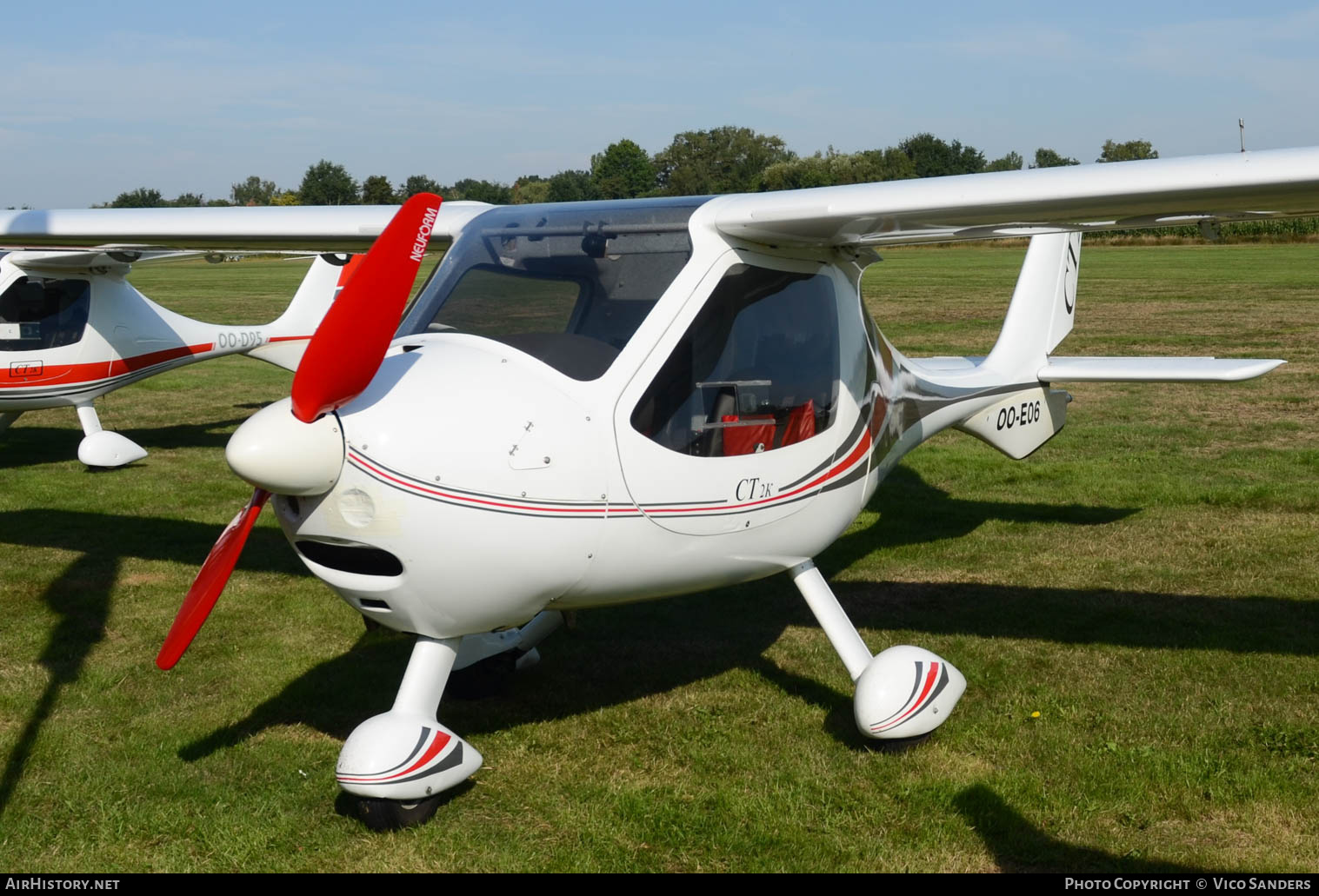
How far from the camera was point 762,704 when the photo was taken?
516 centimetres

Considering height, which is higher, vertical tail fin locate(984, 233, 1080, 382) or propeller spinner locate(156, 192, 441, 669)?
propeller spinner locate(156, 192, 441, 669)

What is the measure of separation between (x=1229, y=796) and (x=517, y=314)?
312cm

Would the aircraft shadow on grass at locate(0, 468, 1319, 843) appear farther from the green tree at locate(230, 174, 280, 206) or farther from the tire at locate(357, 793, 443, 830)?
the green tree at locate(230, 174, 280, 206)

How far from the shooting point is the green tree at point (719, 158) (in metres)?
85.6

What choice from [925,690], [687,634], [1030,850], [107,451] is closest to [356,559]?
[925,690]

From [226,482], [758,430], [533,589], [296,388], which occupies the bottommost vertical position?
[226,482]

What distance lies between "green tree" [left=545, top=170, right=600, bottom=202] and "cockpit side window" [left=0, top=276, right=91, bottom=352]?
4038 cm

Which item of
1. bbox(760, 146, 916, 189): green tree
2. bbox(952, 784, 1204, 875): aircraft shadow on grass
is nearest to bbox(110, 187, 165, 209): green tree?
bbox(760, 146, 916, 189): green tree

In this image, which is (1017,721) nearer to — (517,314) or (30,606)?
(517,314)

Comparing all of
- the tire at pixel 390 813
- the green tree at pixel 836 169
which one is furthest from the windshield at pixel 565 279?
the green tree at pixel 836 169

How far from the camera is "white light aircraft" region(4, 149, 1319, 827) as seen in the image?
12.0 feet

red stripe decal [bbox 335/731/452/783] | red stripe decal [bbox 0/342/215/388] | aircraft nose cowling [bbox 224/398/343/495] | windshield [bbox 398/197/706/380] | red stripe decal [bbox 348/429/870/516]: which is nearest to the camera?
aircraft nose cowling [bbox 224/398/343/495]

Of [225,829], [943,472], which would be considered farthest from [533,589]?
[943,472]

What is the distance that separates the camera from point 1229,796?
420cm
